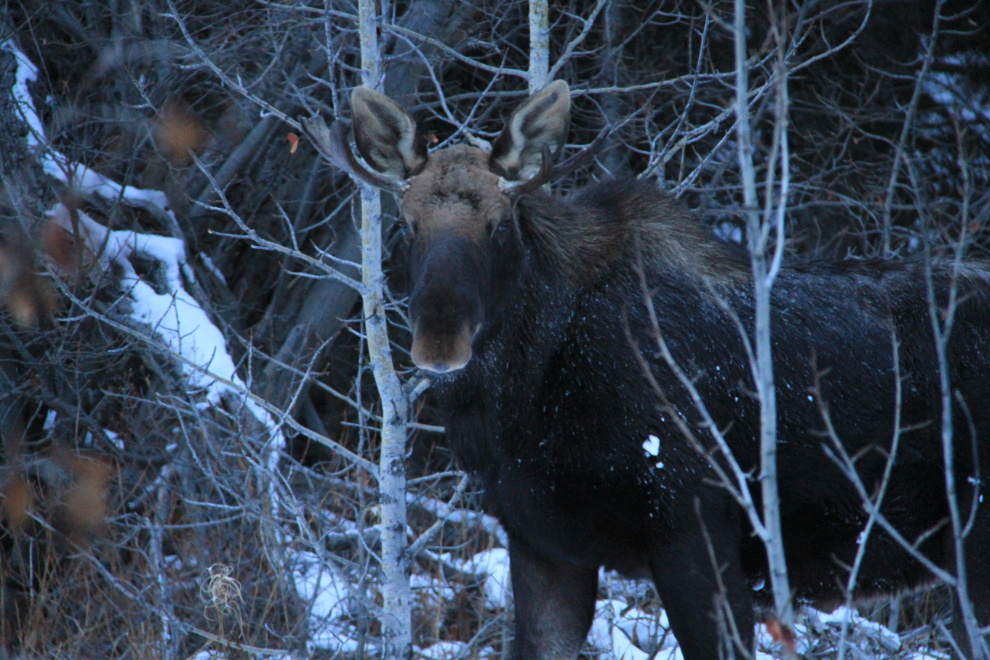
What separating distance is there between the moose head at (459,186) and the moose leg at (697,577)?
1153 millimetres

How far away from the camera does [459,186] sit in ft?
12.8

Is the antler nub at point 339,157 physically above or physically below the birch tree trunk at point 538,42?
below

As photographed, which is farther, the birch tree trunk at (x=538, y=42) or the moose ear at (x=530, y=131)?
the birch tree trunk at (x=538, y=42)

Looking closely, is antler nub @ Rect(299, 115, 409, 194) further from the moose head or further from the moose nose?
the moose nose

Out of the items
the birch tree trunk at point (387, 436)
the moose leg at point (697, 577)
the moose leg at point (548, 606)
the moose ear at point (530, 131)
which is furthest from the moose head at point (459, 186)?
the moose leg at point (548, 606)

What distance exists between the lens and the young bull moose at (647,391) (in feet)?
12.3

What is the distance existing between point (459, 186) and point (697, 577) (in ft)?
6.09

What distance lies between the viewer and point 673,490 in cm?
370

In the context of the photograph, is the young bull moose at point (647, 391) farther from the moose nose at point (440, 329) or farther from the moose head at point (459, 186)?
the moose nose at point (440, 329)

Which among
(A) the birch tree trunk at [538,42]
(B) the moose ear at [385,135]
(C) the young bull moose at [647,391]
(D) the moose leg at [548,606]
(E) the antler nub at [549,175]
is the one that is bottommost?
(D) the moose leg at [548,606]

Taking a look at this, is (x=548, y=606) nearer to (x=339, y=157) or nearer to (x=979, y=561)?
(x=979, y=561)

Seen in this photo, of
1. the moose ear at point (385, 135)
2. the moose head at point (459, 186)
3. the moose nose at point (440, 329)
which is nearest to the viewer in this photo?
the moose nose at point (440, 329)

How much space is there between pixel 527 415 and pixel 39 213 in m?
4.39

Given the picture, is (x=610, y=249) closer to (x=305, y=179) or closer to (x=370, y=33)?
(x=370, y=33)
